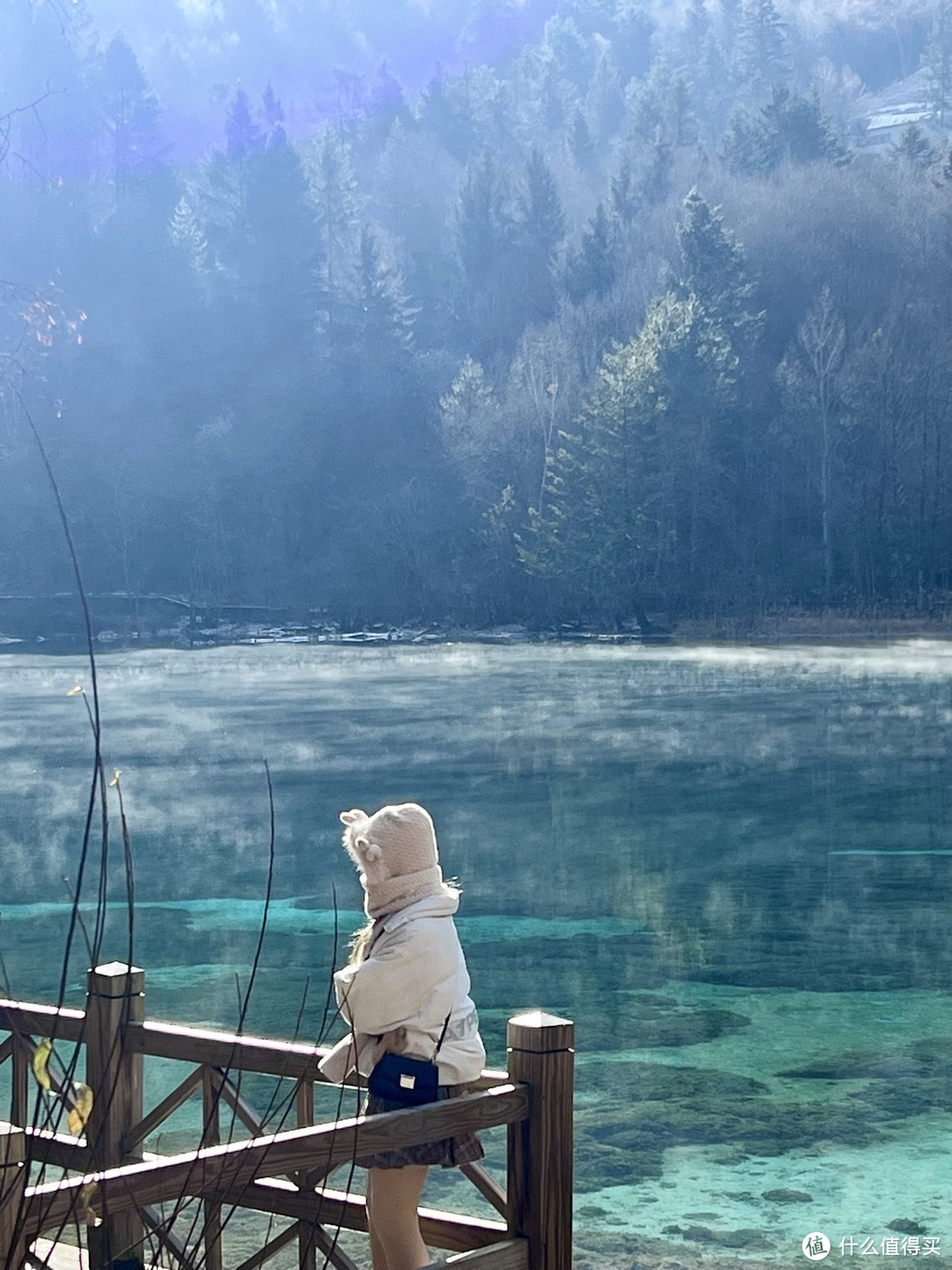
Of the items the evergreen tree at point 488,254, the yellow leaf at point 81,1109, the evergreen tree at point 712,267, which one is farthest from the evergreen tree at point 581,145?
the yellow leaf at point 81,1109

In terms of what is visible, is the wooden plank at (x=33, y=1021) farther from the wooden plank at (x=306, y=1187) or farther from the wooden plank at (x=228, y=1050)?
the wooden plank at (x=306, y=1187)

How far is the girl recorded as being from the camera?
9.53 feet

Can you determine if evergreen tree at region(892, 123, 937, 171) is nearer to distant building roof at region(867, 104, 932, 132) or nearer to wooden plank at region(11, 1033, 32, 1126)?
distant building roof at region(867, 104, 932, 132)

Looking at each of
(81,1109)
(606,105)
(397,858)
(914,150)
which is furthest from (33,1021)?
(606,105)

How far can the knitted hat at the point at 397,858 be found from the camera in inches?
117

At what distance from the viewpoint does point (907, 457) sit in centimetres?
5016

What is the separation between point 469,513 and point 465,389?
160 inches

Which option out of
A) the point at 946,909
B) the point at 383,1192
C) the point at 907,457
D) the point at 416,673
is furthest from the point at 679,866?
the point at 907,457

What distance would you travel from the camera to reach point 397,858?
2973 millimetres

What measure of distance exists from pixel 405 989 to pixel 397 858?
0.22 meters

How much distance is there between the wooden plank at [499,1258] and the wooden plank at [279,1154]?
20cm

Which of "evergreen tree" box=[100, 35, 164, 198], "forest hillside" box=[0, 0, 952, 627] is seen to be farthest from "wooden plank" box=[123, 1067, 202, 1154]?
"evergreen tree" box=[100, 35, 164, 198]

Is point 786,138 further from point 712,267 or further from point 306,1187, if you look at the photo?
point 306,1187

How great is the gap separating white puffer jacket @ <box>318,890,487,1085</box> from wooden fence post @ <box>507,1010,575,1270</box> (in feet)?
0.48
